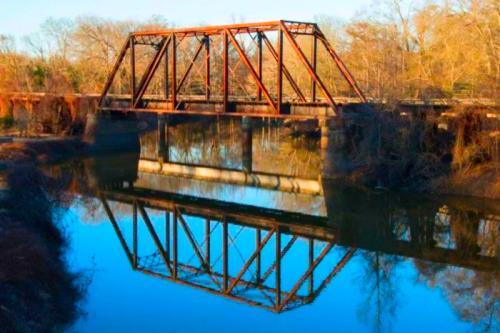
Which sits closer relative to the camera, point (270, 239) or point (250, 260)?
point (250, 260)

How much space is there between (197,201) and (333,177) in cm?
728

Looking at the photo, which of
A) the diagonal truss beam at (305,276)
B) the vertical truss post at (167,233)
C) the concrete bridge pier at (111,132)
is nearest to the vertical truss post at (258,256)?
the diagonal truss beam at (305,276)

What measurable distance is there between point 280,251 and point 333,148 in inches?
460

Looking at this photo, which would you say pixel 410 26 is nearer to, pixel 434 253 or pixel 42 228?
pixel 434 253

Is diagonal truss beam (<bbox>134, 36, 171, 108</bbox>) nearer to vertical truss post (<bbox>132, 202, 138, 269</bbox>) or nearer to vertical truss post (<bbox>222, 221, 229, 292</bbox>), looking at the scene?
vertical truss post (<bbox>132, 202, 138, 269</bbox>)

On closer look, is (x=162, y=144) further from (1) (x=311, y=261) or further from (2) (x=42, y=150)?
(1) (x=311, y=261)

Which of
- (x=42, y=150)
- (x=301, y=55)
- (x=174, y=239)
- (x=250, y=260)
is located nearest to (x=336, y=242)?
(x=250, y=260)

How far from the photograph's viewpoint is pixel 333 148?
102ft

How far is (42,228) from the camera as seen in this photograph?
18672mm

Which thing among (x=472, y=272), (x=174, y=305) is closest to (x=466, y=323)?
(x=472, y=272)

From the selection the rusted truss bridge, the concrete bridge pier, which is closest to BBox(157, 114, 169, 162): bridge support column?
the concrete bridge pier

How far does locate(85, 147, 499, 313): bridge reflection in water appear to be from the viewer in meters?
17.9

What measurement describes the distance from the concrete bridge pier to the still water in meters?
9.35

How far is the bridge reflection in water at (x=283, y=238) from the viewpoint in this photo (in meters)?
17.9
